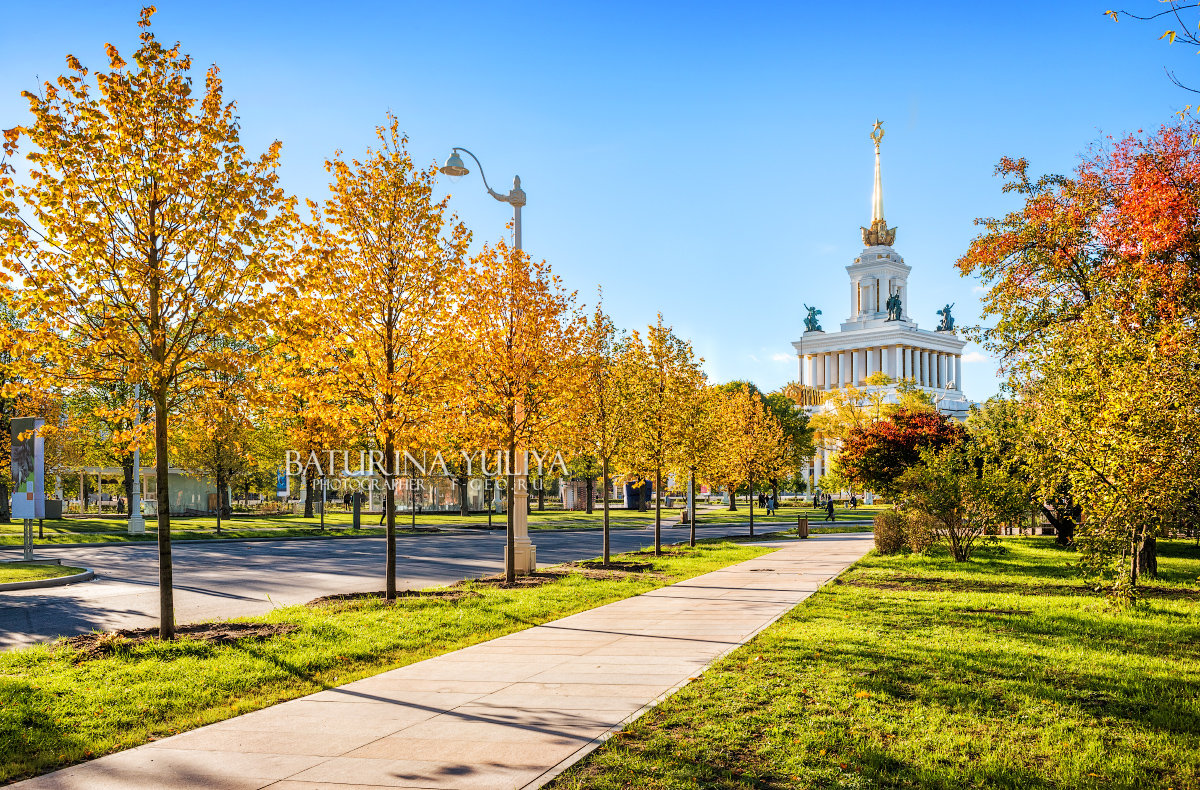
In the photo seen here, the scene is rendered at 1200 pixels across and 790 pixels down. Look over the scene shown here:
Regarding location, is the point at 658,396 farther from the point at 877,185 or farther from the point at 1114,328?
the point at 877,185

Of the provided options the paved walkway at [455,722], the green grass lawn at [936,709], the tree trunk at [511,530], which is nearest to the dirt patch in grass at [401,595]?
the tree trunk at [511,530]

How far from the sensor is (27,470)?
786 inches

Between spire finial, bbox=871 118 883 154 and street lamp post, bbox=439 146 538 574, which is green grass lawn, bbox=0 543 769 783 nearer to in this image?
street lamp post, bbox=439 146 538 574

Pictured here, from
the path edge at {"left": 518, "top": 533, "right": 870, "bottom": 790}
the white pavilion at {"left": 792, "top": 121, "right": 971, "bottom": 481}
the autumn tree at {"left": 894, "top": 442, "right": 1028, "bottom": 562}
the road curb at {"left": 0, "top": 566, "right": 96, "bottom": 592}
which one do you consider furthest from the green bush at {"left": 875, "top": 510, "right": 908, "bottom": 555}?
the white pavilion at {"left": 792, "top": 121, "right": 971, "bottom": 481}

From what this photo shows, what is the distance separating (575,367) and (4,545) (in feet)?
69.9

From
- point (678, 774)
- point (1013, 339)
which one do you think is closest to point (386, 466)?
point (678, 774)

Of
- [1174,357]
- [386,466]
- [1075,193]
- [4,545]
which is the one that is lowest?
[4,545]

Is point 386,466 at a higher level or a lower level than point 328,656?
higher

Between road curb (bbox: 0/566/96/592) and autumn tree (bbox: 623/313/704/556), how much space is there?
40.7 ft

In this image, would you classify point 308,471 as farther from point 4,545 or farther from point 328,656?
point 328,656

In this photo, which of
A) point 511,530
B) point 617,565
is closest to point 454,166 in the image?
point 511,530

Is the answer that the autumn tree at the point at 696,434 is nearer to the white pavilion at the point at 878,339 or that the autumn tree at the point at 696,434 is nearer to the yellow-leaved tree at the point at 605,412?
the yellow-leaved tree at the point at 605,412

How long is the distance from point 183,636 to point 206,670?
1944 millimetres

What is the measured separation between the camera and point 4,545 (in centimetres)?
2755
